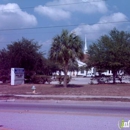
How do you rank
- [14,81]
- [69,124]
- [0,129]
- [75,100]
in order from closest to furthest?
[0,129] → [69,124] → [75,100] → [14,81]

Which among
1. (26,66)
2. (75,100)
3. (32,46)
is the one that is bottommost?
(75,100)

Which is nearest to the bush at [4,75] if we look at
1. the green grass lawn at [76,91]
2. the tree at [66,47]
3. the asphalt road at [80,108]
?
the green grass lawn at [76,91]

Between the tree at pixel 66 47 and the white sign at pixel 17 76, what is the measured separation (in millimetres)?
8106

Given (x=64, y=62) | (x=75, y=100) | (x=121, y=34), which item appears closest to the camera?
(x=75, y=100)

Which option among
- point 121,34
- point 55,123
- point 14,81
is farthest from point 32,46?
point 55,123

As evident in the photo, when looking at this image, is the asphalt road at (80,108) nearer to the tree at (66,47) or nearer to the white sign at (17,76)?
the tree at (66,47)

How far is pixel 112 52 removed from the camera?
38.9 meters

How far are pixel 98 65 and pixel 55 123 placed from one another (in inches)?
1227

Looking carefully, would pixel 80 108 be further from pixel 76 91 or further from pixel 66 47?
pixel 66 47

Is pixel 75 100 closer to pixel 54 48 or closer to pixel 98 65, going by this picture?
pixel 54 48

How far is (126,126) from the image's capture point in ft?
30.0

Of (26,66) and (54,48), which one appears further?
(26,66)

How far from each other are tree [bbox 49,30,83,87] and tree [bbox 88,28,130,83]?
9.77 metres

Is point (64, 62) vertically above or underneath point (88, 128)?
above
